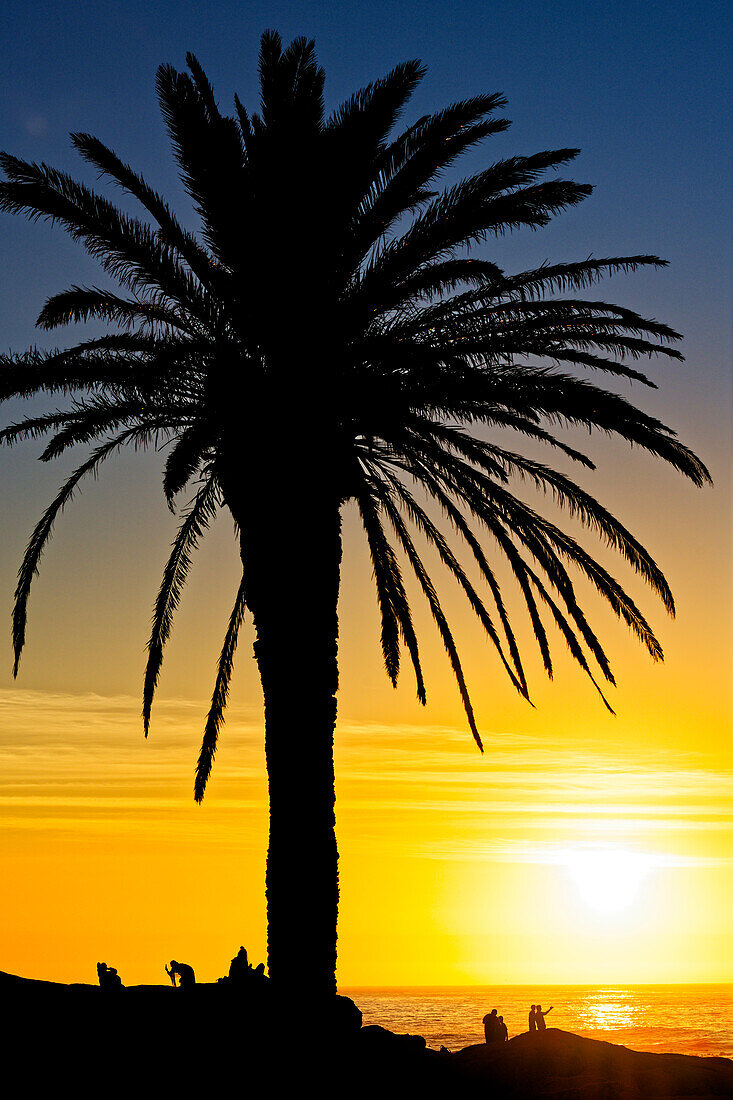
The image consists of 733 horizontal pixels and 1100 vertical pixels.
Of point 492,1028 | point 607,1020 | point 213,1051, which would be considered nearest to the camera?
point 213,1051

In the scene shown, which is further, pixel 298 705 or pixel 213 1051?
pixel 298 705

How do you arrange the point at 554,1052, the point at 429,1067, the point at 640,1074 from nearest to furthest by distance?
the point at 429,1067 → the point at 640,1074 → the point at 554,1052

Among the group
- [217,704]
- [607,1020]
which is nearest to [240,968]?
[217,704]

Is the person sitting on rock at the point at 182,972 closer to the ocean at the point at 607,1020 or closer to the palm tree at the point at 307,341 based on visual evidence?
the palm tree at the point at 307,341

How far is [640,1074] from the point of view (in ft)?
42.2

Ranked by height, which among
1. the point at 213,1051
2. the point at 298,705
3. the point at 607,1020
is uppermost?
the point at 298,705

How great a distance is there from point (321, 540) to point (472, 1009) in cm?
7552

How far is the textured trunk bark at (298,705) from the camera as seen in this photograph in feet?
35.8

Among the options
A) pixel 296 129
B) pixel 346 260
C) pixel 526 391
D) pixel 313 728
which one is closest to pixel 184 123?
pixel 296 129

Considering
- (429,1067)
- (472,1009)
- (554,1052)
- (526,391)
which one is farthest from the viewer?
(472,1009)

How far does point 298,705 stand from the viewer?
11.4 m

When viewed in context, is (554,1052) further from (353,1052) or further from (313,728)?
(313,728)

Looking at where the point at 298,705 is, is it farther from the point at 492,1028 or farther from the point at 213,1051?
the point at 492,1028

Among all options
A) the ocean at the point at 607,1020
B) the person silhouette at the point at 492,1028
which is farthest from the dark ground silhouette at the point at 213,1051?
the ocean at the point at 607,1020
